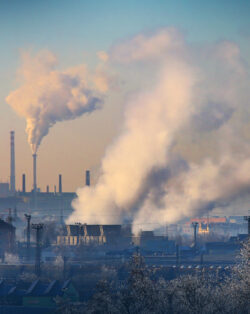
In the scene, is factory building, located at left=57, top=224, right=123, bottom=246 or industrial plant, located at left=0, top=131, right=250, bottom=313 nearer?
industrial plant, located at left=0, top=131, right=250, bottom=313

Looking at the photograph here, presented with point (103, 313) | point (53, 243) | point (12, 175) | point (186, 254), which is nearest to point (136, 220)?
point (53, 243)

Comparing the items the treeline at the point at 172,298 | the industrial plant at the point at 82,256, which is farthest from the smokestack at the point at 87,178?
the treeline at the point at 172,298

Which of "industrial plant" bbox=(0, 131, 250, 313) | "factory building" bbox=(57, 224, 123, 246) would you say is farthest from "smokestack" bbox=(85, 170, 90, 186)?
"factory building" bbox=(57, 224, 123, 246)

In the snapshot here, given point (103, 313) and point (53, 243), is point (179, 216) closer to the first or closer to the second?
point (53, 243)

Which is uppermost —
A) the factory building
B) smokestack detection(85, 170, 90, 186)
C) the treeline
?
smokestack detection(85, 170, 90, 186)

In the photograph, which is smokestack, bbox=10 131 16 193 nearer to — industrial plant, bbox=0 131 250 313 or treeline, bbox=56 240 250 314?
industrial plant, bbox=0 131 250 313

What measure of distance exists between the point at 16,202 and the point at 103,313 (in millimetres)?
136821

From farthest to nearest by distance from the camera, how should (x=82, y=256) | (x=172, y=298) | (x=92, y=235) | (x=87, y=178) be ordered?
(x=87, y=178) < (x=92, y=235) < (x=82, y=256) < (x=172, y=298)

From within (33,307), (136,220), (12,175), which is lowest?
(33,307)

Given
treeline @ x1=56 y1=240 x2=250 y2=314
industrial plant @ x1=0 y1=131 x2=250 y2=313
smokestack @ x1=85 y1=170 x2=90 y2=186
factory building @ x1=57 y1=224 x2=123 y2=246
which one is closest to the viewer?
treeline @ x1=56 y1=240 x2=250 y2=314

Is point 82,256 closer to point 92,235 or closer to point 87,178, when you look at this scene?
point 92,235

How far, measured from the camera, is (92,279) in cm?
6100

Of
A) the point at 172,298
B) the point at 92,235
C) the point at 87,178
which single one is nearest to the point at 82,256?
the point at 92,235

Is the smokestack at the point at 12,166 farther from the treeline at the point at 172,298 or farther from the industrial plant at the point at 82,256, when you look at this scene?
the treeline at the point at 172,298
